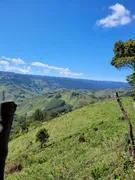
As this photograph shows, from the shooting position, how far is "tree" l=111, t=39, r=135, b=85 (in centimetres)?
4331

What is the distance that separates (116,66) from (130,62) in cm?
278

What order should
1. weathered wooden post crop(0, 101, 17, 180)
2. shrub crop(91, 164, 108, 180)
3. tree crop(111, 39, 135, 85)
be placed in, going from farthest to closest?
tree crop(111, 39, 135, 85), shrub crop(91, 164, 108, 180), weathered wooden post crop(0, 101, 17, 180)

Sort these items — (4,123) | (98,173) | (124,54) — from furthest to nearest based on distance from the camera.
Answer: (124,54)
(98,173)
(4,123)

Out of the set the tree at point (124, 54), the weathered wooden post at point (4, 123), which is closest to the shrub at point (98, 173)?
the weathered wooden post at point (4, 123)

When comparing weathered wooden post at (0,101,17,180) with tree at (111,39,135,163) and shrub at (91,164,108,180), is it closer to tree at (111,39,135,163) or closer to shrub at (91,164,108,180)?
shrub at (91,164,108,180)

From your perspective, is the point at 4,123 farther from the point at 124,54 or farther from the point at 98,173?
the point at 124,54

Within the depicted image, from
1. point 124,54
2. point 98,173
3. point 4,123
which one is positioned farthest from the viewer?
Answer: point 124,54

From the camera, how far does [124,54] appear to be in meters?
45.3

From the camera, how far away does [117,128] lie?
34375 millimetres

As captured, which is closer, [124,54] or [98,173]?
[98,173]

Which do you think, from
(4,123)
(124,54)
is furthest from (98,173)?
→ (124,54)

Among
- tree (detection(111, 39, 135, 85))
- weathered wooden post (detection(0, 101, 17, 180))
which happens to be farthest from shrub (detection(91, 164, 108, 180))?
tree (detection(111, 39, 135, 85))

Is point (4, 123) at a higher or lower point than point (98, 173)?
higher

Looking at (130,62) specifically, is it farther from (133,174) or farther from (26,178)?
(133,174)
